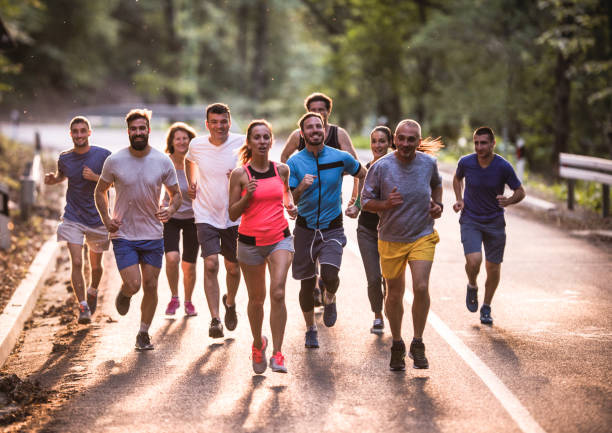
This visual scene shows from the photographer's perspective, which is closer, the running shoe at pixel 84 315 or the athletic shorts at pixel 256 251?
the athletic shorts at pixel 256 251

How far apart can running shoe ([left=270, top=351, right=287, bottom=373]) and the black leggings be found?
96cm

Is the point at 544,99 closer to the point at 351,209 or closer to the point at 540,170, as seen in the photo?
the point at 540,170

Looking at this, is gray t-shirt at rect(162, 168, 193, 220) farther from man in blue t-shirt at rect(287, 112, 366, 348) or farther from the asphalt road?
man in blue t-shirt at rect(287, 112, 366, 348)

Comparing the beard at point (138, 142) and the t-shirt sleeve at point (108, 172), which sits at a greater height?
A: the beard at point (138, 142)

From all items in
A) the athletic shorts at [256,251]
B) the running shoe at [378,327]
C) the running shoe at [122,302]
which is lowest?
the running shoe at [378,327]

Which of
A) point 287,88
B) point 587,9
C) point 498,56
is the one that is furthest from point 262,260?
point 287,88

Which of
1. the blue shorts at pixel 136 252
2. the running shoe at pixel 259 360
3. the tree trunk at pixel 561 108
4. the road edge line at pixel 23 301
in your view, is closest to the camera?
the running shoe at pixel 259 360

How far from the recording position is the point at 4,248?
510 inches

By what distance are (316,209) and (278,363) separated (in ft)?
4.78

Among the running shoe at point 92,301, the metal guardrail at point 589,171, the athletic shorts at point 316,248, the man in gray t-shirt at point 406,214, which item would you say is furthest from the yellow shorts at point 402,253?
the metal guardrail at point 589,171

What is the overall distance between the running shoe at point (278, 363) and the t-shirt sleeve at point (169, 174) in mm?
1893

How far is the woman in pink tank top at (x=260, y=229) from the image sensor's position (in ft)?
22.9

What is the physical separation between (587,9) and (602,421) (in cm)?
1725

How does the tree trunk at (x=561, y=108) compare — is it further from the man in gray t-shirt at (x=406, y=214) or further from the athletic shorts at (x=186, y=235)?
the man in gray t-shirt at (x=406, y=214)
